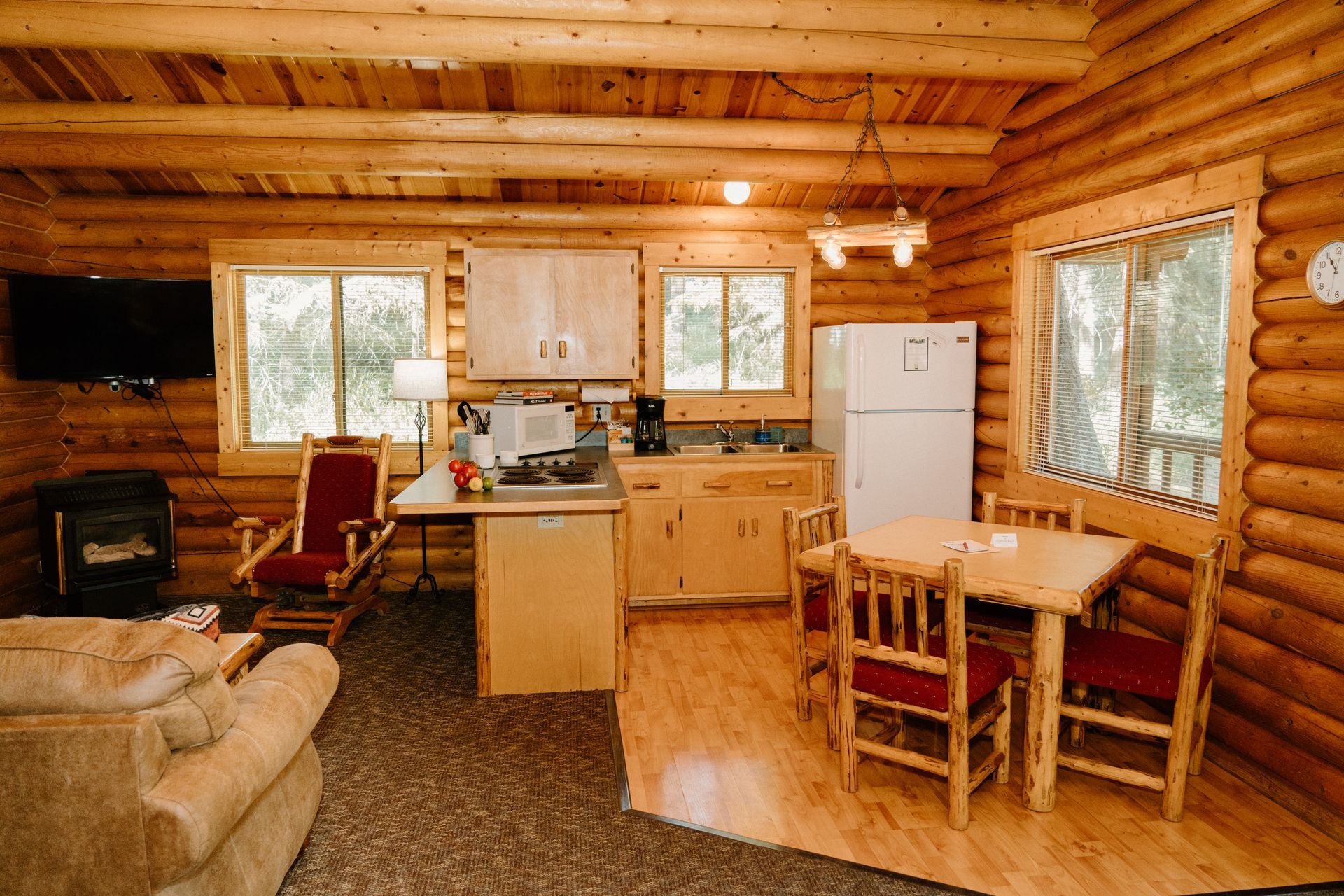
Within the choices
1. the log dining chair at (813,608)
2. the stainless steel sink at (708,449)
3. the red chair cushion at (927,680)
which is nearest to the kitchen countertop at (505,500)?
the log dining chair at (813,608)

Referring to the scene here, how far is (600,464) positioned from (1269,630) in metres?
3.27

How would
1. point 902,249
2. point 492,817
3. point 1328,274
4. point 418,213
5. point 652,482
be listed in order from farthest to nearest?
point 418,213, point 652,482, point 902,249, point 492,817, point 1328,274

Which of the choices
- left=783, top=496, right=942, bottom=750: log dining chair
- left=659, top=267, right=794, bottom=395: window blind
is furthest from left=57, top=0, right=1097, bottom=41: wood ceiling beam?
left=659, top=267, right=794, bottom=395: window blind

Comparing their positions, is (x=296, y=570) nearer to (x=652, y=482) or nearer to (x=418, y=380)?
(x=418, y=380)

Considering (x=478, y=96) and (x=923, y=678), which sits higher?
(x=478, y=96)

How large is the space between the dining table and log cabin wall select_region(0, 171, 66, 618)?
481 cm

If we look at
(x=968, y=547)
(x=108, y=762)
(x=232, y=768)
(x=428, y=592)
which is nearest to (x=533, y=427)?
(x=428, y=592)

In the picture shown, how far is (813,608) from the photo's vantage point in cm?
367

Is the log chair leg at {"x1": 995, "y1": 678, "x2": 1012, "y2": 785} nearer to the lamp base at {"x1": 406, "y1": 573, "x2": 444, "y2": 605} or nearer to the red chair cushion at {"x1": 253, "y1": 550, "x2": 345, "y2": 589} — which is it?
the red chair cushion at {"x1": 253, "y1": 550, "x2": 345, "y2": 589}

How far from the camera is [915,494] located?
17.4ft

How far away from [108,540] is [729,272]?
429 cm

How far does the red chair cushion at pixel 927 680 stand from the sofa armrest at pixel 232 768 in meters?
1.84

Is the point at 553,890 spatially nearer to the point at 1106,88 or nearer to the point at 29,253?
the point at 1106,88

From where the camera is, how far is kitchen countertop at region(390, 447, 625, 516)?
3.62 metres
